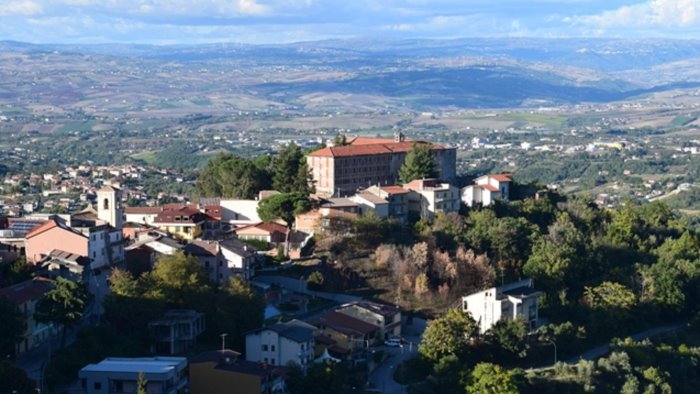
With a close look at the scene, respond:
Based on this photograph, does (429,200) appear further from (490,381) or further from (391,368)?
(490,381)

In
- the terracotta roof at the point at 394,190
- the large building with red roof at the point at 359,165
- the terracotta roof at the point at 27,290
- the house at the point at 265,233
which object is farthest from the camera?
the large building with red roof at the point at 359,165

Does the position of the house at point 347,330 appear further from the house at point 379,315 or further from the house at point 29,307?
the house at point 29,307

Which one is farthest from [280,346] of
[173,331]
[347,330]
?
[347,330]

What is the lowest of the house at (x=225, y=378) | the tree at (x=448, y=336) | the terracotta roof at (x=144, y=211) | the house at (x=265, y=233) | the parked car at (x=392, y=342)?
the parked car at (x=392, y=342)

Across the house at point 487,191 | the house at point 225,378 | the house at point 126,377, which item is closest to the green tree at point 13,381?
the house at point 126,377

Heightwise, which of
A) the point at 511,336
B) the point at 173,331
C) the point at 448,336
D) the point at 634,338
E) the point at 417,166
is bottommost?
the point at 634,338

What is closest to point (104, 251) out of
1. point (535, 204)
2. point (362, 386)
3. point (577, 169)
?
point (362, 386)

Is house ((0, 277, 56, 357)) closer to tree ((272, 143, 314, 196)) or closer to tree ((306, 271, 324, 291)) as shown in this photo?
tree ((306, 271, 324, 291))

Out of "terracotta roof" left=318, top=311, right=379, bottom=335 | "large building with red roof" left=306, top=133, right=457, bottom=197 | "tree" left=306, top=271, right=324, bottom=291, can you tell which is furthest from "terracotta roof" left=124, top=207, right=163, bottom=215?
"terracotta roof" left=318, top=311, right=379, bottom=335
